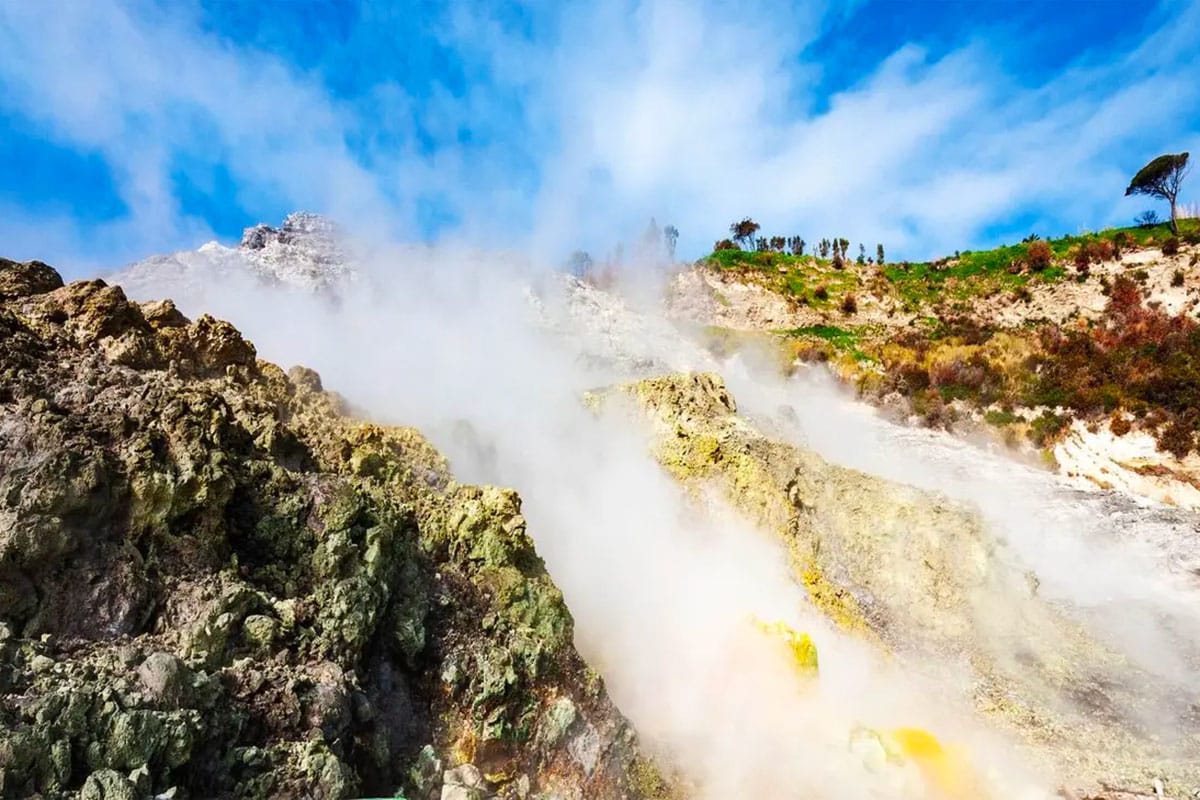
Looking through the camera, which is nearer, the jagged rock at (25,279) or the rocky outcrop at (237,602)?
the rocky outcrop at (237,602)

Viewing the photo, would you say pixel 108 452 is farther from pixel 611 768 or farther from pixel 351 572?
pixel 611 768

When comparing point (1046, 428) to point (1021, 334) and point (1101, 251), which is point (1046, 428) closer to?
point (1021, 334)

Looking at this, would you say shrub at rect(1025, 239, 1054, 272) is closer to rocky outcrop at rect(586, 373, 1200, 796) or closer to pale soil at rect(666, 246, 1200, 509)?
pale soil at rect(666, 246, 1200, 509)

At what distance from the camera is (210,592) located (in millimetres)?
4090

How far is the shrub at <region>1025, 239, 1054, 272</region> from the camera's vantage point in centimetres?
3775

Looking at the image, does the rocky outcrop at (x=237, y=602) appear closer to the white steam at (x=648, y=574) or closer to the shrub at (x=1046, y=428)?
the white steam at (x=648, y=574)

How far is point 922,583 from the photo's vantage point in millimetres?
11992

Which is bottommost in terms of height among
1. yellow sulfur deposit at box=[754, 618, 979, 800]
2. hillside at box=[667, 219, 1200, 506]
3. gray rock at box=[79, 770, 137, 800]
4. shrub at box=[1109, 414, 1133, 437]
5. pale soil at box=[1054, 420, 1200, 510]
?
yellow sulfur deposit at box=[754, 618, 979, 800]

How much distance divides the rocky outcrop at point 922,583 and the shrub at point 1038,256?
3085 centimetres

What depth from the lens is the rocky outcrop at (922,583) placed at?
1002cm

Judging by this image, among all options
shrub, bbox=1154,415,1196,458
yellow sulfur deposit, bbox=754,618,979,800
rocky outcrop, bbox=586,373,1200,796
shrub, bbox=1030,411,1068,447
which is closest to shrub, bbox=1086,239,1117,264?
shrub, bbox=1030,411,1068,447

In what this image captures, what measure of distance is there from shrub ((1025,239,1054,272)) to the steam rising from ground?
2638 cm

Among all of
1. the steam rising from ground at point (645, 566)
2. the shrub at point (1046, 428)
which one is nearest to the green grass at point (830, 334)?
the shrub at point (1046, 428)

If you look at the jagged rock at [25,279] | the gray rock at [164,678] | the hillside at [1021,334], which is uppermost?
the hillside at [1021,334]
